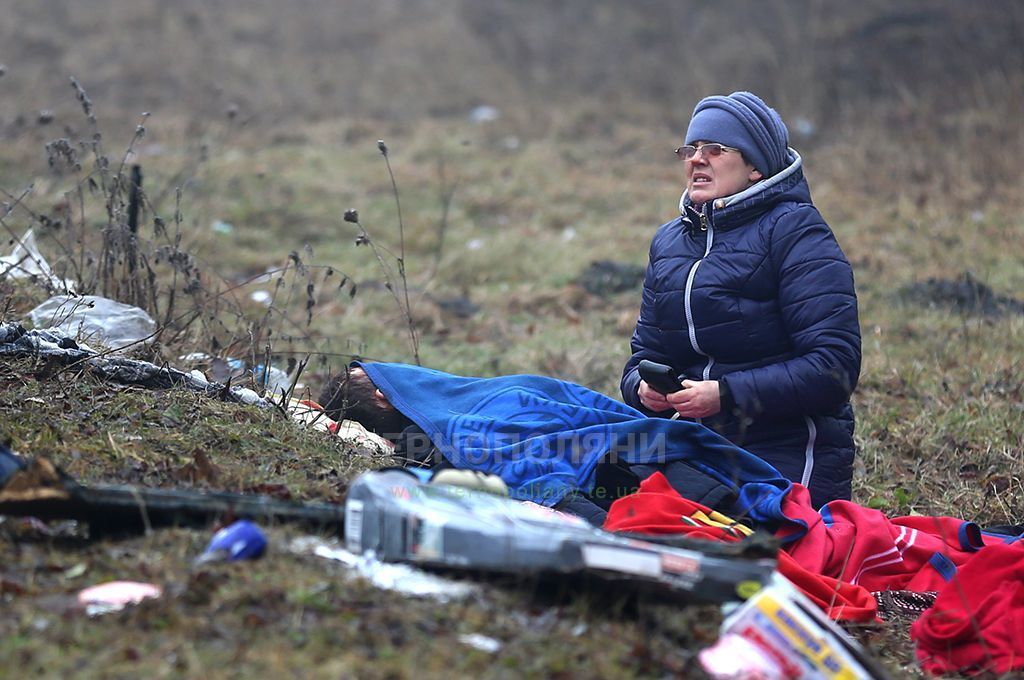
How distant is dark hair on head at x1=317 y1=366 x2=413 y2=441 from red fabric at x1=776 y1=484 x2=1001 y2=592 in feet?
4.60

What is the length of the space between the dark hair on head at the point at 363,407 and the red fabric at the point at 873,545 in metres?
1.40

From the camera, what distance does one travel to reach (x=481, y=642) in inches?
89.2

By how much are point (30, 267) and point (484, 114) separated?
28.8 feet

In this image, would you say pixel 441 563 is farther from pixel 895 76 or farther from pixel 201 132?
pixel 895 76

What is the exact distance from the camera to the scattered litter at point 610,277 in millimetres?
7270

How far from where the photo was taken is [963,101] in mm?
11211

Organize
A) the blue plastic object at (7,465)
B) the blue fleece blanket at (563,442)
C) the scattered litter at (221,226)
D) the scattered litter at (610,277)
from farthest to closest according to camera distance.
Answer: the scattered litter at (221,226)
the scattered litter at (610,277)
the blue fleece blanket at (563,442)
the blue plastic object at (7,465)

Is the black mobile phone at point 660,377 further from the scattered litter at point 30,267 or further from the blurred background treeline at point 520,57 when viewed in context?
the blurred background treeline at point 520,57

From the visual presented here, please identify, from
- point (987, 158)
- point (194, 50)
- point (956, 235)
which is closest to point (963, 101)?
point (987, 158)

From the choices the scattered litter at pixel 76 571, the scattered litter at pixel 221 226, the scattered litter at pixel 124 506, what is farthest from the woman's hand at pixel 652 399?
the scattered litter at pixel 221 226

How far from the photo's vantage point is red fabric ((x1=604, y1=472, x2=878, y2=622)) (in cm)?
294

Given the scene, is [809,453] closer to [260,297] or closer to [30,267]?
[260,297]

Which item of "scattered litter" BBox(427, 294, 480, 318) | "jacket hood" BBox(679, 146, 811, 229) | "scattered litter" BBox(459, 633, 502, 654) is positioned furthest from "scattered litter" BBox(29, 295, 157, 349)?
"scattered litter" BBox(427, 294, 480, 318)

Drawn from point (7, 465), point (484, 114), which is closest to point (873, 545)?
point (7, 465)
